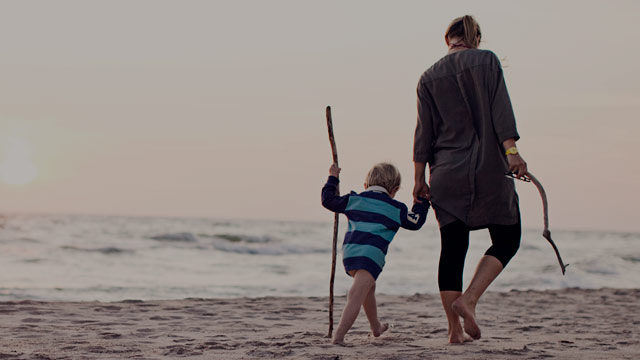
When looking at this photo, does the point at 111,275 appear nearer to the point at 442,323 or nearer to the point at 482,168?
the point at 442,323

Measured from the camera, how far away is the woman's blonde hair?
3.55 m

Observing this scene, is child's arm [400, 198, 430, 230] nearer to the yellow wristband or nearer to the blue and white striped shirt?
the blue and white striped shirt

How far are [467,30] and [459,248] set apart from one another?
115cm

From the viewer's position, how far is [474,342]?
374cm

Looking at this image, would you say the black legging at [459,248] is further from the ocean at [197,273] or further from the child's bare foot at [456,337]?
the ocean at [197,273]

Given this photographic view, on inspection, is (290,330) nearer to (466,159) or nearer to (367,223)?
(367,223)

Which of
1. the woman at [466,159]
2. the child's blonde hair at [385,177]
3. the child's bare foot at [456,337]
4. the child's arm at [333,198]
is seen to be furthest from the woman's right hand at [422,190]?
the child's bare foot at [456,337]

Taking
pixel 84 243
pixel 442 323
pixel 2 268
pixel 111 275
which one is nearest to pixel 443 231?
pixel 442 323

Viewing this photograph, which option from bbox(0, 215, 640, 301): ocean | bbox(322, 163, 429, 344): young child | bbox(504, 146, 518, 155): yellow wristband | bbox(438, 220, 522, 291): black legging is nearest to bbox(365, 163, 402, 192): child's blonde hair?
bbox(322, 163, 429, 344): young child

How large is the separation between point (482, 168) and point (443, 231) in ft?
1.31

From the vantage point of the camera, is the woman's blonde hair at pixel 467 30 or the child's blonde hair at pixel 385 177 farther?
the child's blonde hair at pixel 385 177

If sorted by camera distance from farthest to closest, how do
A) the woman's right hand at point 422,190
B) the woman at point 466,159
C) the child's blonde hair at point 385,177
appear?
1. the child's blonde hair at point 385,177
2. the woman's right hand at point 422,190
3. the woman at point 466,159

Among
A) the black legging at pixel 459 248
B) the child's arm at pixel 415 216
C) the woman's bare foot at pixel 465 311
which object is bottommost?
the woman's bare foot at pixel 465 311

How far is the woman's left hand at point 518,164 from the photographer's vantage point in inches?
128
